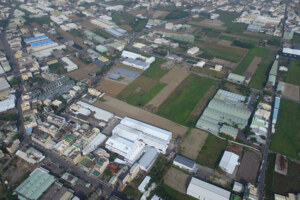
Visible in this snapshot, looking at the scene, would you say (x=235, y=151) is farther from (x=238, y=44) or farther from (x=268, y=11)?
(x=268, y=11)

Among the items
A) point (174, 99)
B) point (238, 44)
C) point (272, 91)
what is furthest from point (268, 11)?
point (174, 99)

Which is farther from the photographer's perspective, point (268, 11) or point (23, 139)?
point (268, 11)

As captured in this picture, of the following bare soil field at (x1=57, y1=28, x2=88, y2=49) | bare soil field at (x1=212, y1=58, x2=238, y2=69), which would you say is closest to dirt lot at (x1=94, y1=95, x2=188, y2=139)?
bare soil field at (x1=212, y1=58, x2=238, y2=69)

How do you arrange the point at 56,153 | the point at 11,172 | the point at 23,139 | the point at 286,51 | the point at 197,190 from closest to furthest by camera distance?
the point at 197,190 → the point at 11,172 → the point at 56,153 → the point at 23,139 → the point at 286,51

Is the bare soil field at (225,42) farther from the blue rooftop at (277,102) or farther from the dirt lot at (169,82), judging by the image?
the blue rooftop at (277,102)

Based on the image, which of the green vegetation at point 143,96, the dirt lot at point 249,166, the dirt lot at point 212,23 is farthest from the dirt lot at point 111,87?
the dirt lot at point 212,23

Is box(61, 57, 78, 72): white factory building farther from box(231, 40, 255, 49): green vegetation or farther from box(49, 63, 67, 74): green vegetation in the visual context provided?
box(231, 40, 255, 49): green vegetation

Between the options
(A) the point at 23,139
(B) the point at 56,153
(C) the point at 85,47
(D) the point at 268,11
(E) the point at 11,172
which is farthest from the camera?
(D) the point at 268,11

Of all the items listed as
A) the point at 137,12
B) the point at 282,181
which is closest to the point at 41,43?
the point at 137,12
